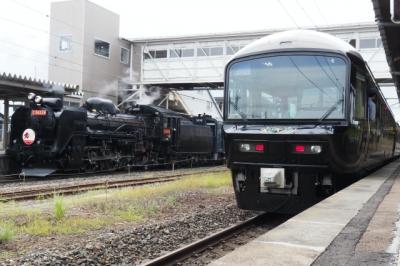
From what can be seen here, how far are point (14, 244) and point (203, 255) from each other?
2456 millimetres

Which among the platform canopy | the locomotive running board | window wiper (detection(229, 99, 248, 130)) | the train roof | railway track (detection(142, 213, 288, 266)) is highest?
the platform canopy

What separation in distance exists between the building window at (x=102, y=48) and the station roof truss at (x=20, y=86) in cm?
1315

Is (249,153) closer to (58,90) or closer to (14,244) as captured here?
(14,244)

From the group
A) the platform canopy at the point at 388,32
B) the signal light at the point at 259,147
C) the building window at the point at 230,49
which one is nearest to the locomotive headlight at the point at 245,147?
the signal light at the point at 259,147

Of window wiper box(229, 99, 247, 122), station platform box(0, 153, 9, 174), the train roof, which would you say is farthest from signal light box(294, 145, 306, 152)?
station platform box(0, 153, 9, 174)

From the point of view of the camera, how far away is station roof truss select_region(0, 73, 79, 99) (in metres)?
17.9

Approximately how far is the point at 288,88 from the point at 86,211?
429cm

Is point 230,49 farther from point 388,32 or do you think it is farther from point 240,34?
point 388,32

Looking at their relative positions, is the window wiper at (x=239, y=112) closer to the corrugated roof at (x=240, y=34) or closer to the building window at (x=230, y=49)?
the corrugated roof at (x=240, y=34)

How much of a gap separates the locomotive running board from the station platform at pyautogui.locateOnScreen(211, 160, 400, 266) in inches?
483

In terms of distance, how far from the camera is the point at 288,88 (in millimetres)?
8695

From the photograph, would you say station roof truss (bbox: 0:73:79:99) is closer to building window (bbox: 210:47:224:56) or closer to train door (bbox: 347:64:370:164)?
train door (bbox: 347:64:370:164)

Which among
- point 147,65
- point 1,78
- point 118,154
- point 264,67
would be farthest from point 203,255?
point 147,65

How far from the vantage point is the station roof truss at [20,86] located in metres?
17.9
